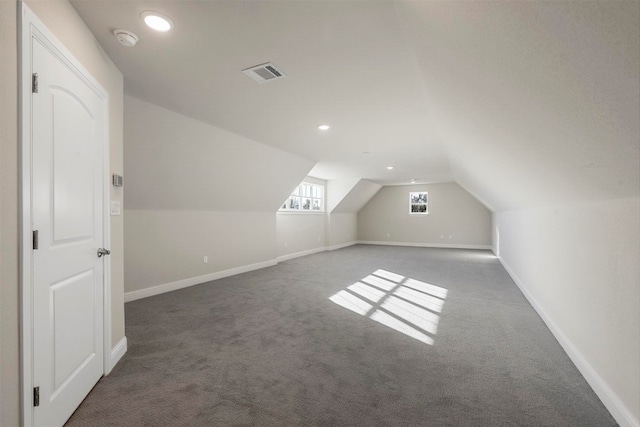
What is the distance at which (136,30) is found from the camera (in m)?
1.95

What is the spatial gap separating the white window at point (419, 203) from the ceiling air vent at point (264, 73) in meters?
9.62

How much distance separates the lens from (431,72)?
2242 mm

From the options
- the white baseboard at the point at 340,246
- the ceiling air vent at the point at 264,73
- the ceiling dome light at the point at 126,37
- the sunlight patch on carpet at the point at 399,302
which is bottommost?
the sunlight patch on carpet at the point at 399,302

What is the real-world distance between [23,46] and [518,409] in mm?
3252

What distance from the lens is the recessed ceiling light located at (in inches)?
70.1

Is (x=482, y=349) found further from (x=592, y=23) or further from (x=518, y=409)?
(x=592, y=23)

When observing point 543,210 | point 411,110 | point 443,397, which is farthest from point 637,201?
point 411,110

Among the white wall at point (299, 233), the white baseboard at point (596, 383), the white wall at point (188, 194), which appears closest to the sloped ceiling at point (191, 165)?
the white wall at point (188, 194)

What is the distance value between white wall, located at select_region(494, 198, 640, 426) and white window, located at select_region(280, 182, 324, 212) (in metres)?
5.73

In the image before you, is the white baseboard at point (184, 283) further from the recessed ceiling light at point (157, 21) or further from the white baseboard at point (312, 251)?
the recessed ceiling light at point (157, 21)

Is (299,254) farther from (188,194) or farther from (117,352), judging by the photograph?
(117,352)

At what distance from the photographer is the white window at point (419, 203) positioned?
1107 cm

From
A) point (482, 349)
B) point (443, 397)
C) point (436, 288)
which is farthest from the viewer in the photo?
point (436, 288)

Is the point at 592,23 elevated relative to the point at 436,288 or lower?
elevated
